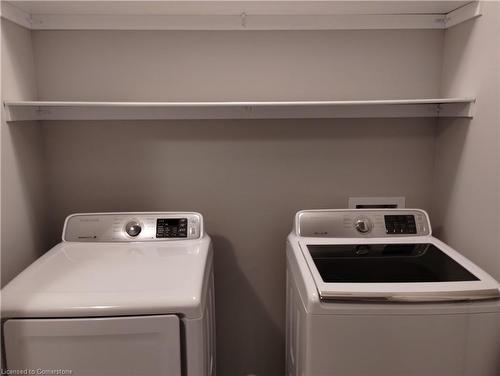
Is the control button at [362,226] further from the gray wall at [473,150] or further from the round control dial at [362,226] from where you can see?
the gray wall at [473,150]

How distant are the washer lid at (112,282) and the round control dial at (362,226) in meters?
0.65

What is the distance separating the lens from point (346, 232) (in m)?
1.70

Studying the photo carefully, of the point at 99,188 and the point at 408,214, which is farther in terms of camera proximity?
the point at 99,188

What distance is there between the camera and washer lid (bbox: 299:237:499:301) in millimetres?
1170

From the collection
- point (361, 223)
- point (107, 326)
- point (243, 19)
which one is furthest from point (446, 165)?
point (107, 326)

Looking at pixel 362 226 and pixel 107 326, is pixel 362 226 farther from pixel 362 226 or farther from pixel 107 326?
pixel 107 326

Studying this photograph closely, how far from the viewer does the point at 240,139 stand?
6.13 feet

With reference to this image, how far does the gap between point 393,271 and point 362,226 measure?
32cm

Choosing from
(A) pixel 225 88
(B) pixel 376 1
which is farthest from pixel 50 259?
(B) pixel 376 1

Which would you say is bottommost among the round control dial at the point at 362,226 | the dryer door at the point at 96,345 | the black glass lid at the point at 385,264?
the dryer door at the point at 96,345

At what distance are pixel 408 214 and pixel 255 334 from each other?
96cm

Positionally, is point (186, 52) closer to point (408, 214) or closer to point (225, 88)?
point (225, 88)

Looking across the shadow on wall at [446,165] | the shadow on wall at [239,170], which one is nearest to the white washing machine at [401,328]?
the shadow on wall at [446,165]

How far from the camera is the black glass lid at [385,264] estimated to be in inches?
52.1
